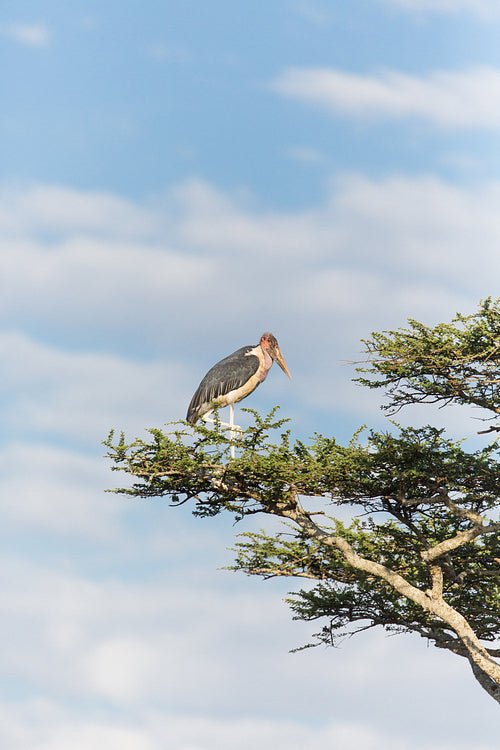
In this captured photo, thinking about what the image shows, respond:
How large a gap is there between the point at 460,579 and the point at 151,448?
25.5ft

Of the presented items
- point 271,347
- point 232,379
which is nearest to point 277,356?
point 271,347

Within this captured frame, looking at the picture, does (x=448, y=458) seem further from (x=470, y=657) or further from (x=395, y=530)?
(x=470, y=657)

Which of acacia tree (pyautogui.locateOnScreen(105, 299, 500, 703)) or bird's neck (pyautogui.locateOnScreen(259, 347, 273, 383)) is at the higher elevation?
bird's neck (pyautogui.locateOnScreen(259, 347, 273, 383))

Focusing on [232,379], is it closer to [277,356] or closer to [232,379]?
[232,379]

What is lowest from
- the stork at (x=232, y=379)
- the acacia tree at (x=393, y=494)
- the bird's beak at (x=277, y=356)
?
the acacia tree at (x=393, y=494)

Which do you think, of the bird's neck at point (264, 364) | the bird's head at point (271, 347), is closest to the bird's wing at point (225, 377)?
the bird's neck at point (264, 364)

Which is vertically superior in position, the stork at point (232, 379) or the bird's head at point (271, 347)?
the bird's head at point (271, 347)

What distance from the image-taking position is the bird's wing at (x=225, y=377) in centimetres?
2059

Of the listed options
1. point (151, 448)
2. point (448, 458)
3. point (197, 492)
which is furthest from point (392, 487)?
point (151, 448)

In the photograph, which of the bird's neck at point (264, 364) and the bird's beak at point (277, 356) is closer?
the bird's neck at point (264, 364)

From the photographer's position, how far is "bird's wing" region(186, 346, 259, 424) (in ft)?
67.6

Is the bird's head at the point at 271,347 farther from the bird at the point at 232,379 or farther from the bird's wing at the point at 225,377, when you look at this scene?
the bird's wing at the point at 225,377

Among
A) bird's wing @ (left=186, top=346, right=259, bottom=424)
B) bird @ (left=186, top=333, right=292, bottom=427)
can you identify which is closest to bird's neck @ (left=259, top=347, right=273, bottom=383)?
bird @ (left=186, top=333, right=292, bottom=427)

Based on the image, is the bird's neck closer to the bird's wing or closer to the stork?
the stork
